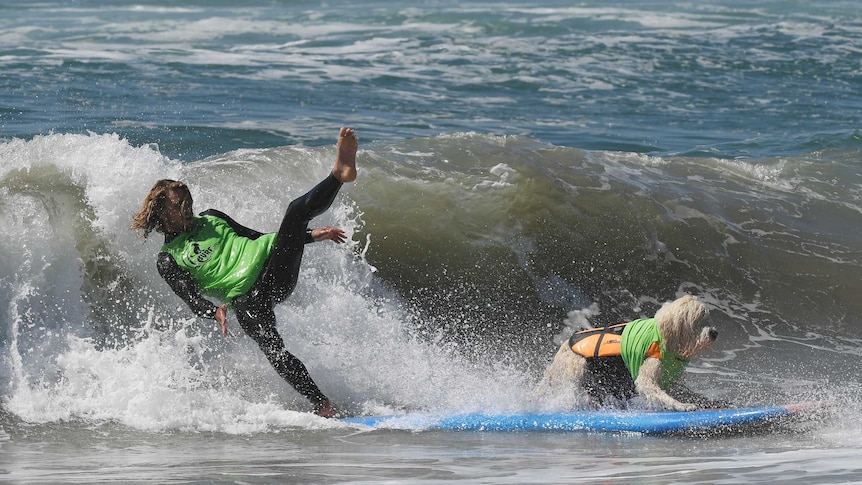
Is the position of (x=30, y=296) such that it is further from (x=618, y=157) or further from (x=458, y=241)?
(x=618, y=157)

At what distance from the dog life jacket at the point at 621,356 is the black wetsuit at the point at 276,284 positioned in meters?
1.66

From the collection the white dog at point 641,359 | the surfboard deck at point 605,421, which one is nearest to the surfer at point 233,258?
the surfboard deck at point 605,421

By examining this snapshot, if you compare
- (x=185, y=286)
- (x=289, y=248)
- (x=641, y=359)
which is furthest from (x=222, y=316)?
(x=641, y=359)

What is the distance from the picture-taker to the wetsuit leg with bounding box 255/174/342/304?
6.33m

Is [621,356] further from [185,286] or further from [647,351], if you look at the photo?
[185,286]

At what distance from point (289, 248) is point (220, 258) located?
424mm

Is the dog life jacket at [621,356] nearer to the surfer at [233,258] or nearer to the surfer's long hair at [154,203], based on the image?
the surfer at [233,258]

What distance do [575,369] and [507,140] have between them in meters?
5.54

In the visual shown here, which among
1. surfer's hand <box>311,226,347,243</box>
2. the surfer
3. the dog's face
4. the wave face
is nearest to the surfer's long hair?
the surfer

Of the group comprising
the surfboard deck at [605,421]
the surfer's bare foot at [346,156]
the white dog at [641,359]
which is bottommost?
the surfboard deck at [605,421]

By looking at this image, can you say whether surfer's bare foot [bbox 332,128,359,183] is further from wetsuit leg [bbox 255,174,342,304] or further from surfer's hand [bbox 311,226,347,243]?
surfer's hand [bbox 311,226,347,243]

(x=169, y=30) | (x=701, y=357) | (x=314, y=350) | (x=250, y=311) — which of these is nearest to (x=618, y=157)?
(x=701, y=357)

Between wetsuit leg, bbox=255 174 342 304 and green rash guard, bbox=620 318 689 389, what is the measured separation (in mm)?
1944

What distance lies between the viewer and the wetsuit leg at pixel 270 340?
6.48m
